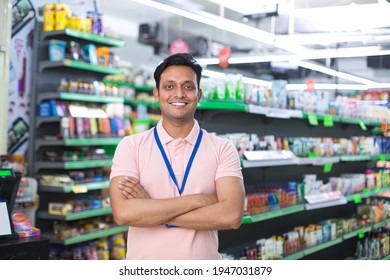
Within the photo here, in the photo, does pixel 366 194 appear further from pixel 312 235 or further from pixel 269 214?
pixel 269 214

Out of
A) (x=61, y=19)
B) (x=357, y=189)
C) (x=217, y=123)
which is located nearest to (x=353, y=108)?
(x=357, y=189)

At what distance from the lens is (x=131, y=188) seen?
2285 millimetres

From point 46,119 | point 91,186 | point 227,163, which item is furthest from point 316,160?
point 227,163

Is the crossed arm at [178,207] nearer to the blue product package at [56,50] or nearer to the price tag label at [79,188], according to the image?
the price tag label at [79,188]

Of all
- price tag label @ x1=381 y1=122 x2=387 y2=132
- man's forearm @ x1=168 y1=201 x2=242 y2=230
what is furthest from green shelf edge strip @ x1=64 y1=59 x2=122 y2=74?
price tag label @ x1=381 y1=122 x2=387 y2=132

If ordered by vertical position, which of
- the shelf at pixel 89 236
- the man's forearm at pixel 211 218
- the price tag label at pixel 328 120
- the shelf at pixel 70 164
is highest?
the price tag label at pixel 328 120

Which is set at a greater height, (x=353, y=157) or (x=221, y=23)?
(x=221, y=23)

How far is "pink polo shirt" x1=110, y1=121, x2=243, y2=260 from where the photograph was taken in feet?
7.50

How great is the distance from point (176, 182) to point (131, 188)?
0.65 ft

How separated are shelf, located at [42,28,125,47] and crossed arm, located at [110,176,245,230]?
3291 mm

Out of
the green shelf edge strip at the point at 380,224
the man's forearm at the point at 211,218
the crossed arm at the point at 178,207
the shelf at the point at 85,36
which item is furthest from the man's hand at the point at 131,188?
the green shelf edge strip at the point at 380,224

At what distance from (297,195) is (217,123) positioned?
132cm

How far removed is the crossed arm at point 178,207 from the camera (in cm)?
225

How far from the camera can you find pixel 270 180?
564cm
